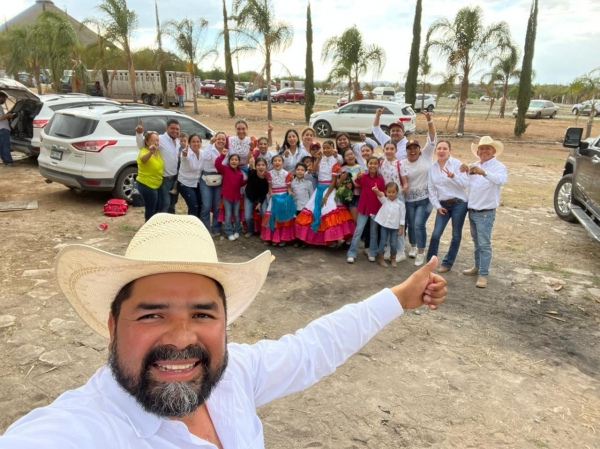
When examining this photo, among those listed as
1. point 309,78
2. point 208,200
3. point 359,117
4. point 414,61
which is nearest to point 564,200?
point 208,200

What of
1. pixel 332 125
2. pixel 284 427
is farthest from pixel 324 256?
pixel 332 125

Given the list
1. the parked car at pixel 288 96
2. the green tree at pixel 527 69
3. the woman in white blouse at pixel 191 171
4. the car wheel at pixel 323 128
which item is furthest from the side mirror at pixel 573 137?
the parked car at pixel 288 96

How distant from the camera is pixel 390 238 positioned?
587 centimetres

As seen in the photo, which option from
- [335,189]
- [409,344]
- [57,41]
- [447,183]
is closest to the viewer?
[409,344]

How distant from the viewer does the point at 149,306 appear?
130cm

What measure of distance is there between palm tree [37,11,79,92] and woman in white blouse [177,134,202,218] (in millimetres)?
21470

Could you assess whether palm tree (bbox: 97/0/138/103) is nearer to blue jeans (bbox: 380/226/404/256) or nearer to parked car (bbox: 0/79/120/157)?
parked car (bbox: 0/79/120/157)

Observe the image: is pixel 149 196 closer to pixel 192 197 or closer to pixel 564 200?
pixel 192 197

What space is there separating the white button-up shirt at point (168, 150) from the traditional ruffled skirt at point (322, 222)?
80.6 inches

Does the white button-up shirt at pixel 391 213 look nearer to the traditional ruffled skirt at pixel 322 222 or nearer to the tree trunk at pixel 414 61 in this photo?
the traditional ruffled skirt at pixel 322 222

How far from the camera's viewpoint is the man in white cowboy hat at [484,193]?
16.7 ft

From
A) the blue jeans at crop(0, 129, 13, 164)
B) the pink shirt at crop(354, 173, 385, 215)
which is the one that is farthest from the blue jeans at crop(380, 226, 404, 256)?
the blue jeans at crop(0, 129, 13, 164)

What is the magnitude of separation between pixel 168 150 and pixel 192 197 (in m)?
0.77

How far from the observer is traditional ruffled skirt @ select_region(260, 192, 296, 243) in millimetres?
6355
